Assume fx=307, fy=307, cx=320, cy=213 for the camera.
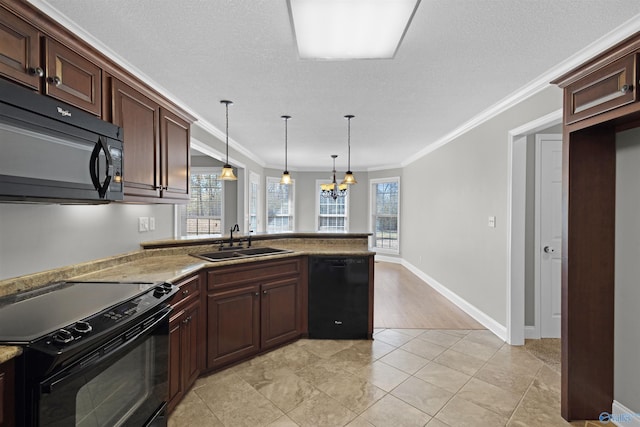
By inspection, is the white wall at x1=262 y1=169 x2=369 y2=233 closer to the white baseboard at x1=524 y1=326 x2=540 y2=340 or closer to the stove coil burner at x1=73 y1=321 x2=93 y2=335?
the white baseboard at x1=524 y1=326 x2=540 y2=340

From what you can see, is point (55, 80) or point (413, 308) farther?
point (413, 308)

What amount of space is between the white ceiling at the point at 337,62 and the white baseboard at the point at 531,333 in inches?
95.9

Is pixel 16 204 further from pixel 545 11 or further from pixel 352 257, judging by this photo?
pixel 545 11

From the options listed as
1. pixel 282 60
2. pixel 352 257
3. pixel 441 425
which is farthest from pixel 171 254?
pixel 441 425

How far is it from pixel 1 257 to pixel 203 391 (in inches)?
59.5

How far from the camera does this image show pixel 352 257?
10.3 ft

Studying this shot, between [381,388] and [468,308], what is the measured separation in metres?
2.24

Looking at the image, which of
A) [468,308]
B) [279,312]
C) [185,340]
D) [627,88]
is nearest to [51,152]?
[185,340]

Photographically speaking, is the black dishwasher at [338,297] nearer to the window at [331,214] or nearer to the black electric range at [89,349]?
the black electric range at [89,349]

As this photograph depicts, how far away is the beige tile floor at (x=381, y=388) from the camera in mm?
2014

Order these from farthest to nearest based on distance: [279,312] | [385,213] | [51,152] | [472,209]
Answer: [385,213] < [472,209] < [279,312] < [51,152]

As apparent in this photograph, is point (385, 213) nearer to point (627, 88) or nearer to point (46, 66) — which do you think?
point (627, 88)

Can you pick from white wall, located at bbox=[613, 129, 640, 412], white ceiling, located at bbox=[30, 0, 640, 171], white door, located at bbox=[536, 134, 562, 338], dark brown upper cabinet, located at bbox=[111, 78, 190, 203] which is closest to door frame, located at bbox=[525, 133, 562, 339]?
white door, located at bbox=[536, 134, 562, 338]

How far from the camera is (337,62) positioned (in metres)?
2.34
